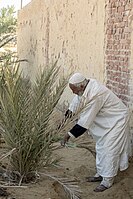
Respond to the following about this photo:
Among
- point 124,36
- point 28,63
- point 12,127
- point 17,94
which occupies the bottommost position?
point 28,63

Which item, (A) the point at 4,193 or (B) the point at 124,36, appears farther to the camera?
(B) the point at 124,36

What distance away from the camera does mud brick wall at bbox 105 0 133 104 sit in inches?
251

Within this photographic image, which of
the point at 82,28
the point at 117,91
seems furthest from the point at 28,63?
the point at 117,91

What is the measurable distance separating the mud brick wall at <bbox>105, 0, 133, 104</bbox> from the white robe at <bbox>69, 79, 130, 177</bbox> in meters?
0.78

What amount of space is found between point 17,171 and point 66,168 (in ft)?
3.81

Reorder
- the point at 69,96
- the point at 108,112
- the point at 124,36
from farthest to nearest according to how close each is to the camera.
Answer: the point at 69,96 → the point at 124,36 → the point at 108,112

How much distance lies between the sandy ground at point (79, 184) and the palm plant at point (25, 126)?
256 millimetres

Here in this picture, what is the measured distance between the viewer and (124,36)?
648 cm

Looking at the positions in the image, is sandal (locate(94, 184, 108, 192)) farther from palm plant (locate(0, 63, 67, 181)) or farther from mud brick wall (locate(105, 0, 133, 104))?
mud brick wall (locate(105, 0, 133, 104))

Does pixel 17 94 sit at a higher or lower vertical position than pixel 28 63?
higher

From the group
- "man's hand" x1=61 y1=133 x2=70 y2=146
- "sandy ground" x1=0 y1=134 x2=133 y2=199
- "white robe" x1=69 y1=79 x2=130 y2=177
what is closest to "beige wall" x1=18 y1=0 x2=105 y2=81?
"sandy ground" x1=0 y1=134 x2=133 y2=199

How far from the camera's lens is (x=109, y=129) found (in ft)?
18.3

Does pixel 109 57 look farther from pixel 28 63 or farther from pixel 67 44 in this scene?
pixel 28 63

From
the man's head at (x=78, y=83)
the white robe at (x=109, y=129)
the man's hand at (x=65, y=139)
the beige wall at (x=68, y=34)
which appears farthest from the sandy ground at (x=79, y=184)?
the beige wall at (x=68, y=34)
